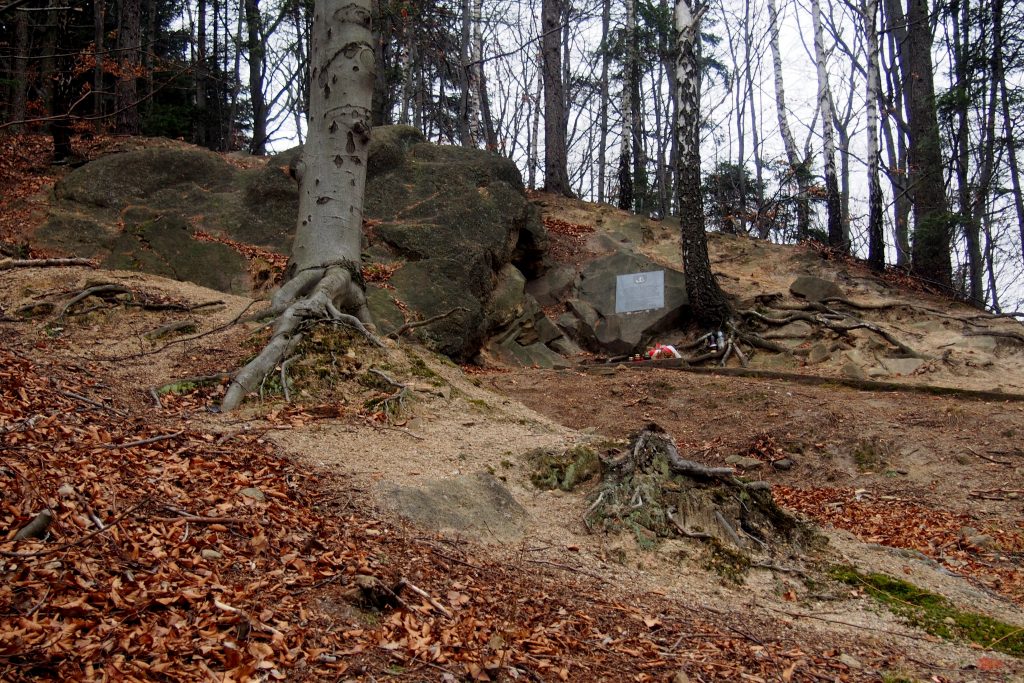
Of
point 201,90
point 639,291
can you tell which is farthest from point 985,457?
point 201,90

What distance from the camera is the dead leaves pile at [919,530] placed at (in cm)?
490

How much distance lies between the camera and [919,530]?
18.0 ft

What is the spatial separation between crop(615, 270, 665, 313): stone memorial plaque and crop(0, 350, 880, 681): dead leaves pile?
9448mm

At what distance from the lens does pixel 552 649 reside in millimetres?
2857

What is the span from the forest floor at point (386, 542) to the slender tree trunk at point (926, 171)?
6.45 meters

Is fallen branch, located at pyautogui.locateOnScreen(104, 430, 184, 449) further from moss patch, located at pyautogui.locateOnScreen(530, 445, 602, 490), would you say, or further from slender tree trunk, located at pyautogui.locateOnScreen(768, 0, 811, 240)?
slender tree trunk, located at pyautogui.locateOnScreen(768, 0, 811, 240)

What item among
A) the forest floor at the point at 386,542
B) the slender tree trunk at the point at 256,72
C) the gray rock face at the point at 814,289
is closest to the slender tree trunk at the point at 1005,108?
the gray rock face at the point at 814,289

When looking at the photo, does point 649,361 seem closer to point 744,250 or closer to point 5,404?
point 744,250

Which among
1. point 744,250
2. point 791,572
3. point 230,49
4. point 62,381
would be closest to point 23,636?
point 62,381

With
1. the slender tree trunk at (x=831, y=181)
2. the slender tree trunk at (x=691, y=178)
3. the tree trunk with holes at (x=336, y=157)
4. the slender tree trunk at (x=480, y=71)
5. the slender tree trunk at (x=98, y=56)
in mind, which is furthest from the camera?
the slender tree trunk at (x=480, y=71)

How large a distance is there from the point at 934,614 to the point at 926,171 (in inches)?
463

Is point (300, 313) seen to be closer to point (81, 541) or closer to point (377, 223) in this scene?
point (81, 541)

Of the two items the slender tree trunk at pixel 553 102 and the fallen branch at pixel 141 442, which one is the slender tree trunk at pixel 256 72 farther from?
the fallen branch at pixel 141 442

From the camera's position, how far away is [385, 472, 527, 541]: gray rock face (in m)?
3.70
